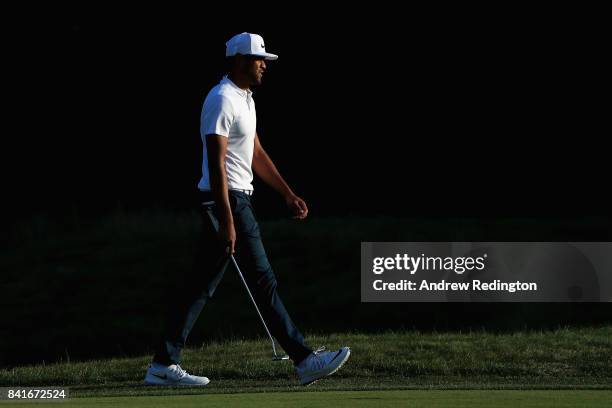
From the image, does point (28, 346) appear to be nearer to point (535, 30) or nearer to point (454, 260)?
point (454, 260)

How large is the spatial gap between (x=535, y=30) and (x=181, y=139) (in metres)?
5.50

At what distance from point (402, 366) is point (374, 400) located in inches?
152

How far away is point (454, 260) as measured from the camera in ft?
55.1

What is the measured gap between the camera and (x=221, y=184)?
24.8ft

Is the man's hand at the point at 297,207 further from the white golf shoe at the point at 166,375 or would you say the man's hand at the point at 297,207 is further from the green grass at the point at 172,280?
the green grass at the point at 172,280

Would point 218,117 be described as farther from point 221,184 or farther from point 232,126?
point 221,184

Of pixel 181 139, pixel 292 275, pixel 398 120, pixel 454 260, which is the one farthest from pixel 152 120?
pixel 454 260

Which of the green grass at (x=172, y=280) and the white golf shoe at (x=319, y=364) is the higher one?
the white golf shoe at (x=319, y=364)

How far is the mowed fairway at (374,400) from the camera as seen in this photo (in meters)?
6.63

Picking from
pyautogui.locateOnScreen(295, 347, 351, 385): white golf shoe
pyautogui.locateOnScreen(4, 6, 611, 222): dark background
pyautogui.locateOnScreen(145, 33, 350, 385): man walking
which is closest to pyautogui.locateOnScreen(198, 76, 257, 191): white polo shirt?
pyautogui.locateOnScreen(145, 33, 350, 385): man walking

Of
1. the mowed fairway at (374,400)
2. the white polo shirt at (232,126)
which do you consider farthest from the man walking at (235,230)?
the mowed fairway at (374,400)

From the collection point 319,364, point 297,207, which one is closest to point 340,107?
point 297,207

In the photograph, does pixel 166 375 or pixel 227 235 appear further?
pixel 166 375

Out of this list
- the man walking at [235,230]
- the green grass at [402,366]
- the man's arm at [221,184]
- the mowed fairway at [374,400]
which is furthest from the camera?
the green grass at [402,366]
